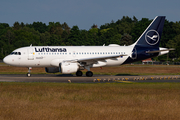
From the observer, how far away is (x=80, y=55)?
129 ft

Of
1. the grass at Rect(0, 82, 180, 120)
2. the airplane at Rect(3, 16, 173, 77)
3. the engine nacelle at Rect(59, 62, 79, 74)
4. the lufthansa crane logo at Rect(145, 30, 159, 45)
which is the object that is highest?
the lufthansa crane logo at Rect(145, 30, 159, 45)

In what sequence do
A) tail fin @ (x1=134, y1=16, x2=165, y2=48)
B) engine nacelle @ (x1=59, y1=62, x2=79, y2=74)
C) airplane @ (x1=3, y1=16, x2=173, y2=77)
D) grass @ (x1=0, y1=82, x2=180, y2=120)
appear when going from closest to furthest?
1. grass @ (x1=0, y1=82, x2=180, y2=120)
2. engine nacelle @ (x1=59, y1=62, x2=79, y2=74)
3. airplane @ (x1=3, y1=16, x2=173, y2=77)
4. tail fin @ (x1=134, y1=16, x2=165, y2=48)

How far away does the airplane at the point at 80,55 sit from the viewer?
36.8 m

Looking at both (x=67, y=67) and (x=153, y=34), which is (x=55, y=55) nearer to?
(x=67, y=67)

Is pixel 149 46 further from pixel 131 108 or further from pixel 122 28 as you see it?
pixel 122 28

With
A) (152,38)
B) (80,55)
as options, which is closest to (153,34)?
(152,38)

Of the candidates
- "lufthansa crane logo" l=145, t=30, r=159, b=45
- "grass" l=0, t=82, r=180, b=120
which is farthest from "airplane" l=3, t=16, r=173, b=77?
"grass" l=0, t=82, r=180, b=120

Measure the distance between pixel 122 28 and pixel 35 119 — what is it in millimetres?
180020

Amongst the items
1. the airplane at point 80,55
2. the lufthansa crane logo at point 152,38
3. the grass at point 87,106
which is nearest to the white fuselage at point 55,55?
the airplane at point 80,55

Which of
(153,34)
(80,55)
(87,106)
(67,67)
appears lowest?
(87,106)

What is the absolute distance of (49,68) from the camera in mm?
39375

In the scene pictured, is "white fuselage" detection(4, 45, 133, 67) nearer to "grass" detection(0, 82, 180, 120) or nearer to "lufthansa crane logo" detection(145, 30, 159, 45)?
"lufthansa crane logo" detection(145, 30, 159, 45)

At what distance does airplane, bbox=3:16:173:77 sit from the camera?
3684 cm

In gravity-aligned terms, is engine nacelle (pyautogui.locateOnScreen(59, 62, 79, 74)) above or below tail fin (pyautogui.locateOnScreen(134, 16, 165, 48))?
below
